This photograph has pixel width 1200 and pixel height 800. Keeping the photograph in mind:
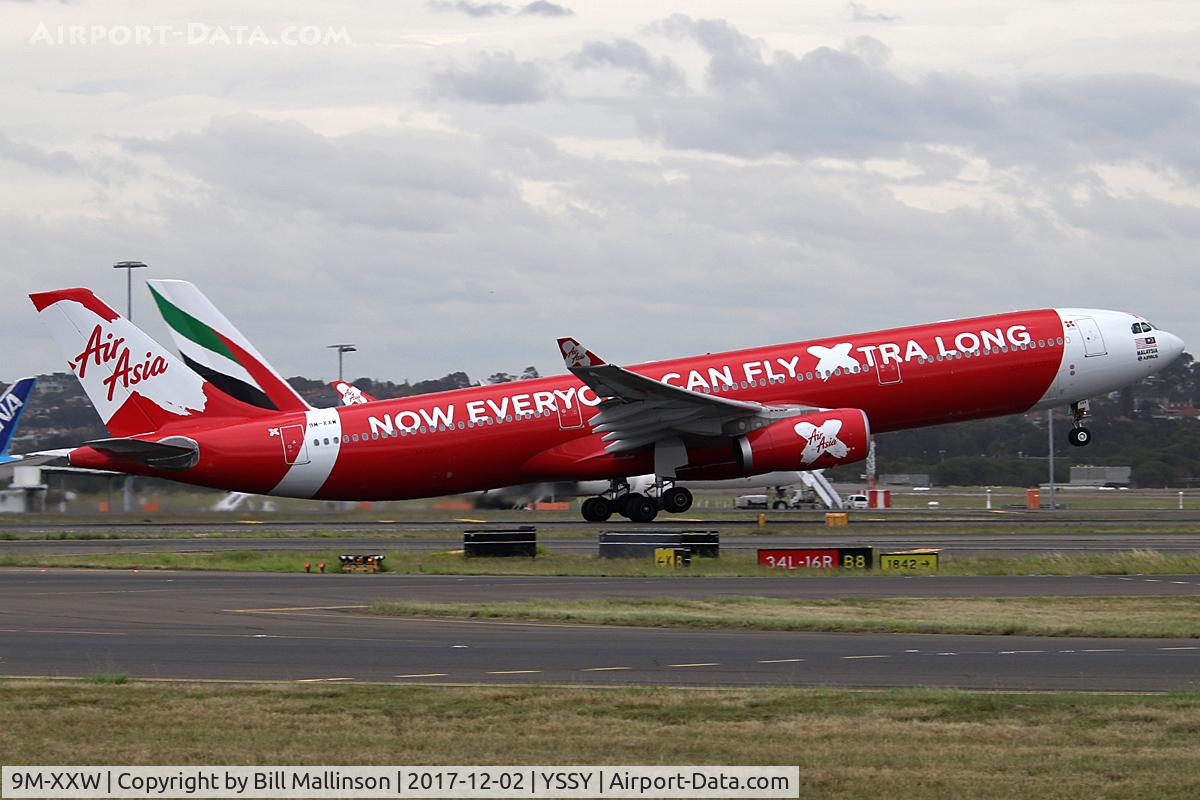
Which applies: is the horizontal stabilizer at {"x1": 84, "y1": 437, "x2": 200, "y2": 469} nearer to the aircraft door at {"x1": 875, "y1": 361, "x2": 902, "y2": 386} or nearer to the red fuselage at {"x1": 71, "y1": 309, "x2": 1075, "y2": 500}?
the red fuselage at {"x1": 71, "y1": 309, "x2": 1075, "y2": 500}

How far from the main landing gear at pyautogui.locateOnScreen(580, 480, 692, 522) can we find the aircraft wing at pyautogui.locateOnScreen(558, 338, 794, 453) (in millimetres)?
1912

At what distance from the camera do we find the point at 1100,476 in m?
122

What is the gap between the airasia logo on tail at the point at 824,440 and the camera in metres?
45.1

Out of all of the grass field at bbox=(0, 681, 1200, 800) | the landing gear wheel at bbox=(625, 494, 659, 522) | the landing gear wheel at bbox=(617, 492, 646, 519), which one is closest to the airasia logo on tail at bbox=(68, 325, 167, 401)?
the landing gear wheel at bbox=(617, 492, 646, 519)

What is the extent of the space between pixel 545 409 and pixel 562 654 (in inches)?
1093

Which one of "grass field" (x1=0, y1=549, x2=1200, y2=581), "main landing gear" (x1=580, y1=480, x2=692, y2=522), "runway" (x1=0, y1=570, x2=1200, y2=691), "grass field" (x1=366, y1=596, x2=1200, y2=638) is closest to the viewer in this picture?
"runway" (x1=0, y1=570, x2=1200, y2=691)

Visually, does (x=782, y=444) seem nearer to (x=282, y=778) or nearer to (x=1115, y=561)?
(x=1115, y=561)

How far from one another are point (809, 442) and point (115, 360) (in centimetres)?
2039

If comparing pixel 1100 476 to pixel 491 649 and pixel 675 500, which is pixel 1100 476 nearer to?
pixel 675 500

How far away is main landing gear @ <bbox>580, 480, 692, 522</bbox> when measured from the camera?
47.5 meters

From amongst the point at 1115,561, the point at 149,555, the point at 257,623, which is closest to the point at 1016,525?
the point at 1115,561

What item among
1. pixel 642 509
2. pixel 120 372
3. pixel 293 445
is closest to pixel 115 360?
pixel 120 372

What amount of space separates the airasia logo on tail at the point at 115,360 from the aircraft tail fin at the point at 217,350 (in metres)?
1.41

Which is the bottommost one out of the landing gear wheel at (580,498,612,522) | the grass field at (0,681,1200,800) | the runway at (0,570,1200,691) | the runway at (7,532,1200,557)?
the grass field at (0,681,1200,800)
